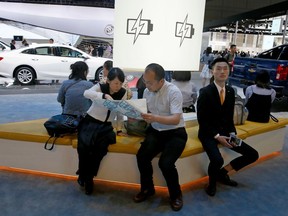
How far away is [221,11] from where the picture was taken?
1697 cm

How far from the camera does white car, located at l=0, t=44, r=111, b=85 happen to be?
A: 905 cm

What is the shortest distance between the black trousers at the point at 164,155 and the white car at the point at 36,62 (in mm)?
7189

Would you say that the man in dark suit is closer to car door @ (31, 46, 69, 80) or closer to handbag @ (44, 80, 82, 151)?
handbag @ (44, 80, 82, 151)

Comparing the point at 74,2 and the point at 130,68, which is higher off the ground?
the point at 74,2

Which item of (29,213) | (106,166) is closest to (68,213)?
(29,213)

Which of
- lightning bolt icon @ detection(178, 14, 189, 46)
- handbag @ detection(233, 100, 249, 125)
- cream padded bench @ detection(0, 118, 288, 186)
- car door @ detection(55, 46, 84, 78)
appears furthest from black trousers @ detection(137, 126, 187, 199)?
car door @ detection(55, 46, 84, 78)

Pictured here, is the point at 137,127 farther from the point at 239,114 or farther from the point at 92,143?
the point at 239,114

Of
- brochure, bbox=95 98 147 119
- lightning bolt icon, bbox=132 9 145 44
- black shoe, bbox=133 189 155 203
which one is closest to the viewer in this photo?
brochure, bbox=95 98 147 119

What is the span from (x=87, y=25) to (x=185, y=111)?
44.1 feet

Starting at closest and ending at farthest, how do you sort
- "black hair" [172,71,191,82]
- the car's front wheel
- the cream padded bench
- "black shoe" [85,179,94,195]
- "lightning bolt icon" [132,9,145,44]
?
"black shoe" [85,179,94,195] < the cream padded bench < "lightning bolt icon" [132,9,145,44] < "black hair" [172,71,191,82] < the car's front wheel

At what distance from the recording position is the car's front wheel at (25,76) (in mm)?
9211

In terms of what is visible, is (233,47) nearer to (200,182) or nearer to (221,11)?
(200,182)

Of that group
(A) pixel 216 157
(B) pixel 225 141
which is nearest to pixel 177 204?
(A) pixel 216 157

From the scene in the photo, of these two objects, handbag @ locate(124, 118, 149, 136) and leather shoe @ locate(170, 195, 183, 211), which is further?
handbag @ locate(124, 118, 149, 136)
